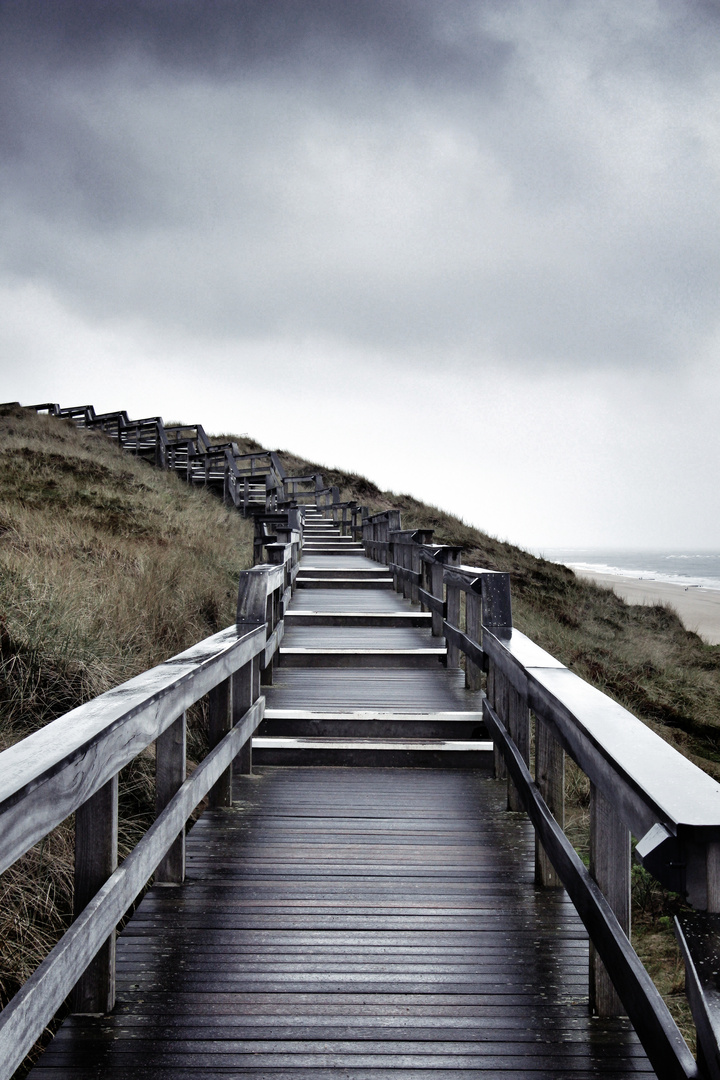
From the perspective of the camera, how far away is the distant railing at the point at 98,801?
1292 millimetres

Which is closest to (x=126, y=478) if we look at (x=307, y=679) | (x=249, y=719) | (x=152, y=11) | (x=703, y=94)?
(x=307, y=679)

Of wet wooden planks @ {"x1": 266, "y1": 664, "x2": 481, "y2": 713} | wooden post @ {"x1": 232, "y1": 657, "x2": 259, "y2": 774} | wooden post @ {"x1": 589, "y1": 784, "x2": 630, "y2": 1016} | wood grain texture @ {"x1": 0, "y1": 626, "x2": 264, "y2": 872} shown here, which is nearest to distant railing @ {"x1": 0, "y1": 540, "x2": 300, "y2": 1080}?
wood grain texture @ {"x1": 0, "y1": 626, "x2": 264, "y2": 872}

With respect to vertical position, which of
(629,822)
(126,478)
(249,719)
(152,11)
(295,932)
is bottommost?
(295,932)

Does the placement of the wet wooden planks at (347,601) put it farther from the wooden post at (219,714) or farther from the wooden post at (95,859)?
the wooden post at (95,859)

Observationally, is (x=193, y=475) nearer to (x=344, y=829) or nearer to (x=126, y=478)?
(x=126, y=478)

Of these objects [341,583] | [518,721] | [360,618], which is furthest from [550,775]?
Answer: [341,583]

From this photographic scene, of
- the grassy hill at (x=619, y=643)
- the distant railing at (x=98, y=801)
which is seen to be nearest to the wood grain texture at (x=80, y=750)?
the distant railing at (x=98, y=801)

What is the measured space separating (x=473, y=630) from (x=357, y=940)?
2.98 metres

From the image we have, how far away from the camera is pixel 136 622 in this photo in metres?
6.51

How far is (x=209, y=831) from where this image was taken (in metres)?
3.27

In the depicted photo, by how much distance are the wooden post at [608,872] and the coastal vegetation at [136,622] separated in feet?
2.46

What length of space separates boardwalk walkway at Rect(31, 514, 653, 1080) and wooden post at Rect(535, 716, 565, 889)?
371mm

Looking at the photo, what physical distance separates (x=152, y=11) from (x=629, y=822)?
37.1m

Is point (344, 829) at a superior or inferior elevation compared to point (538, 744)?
inferior
